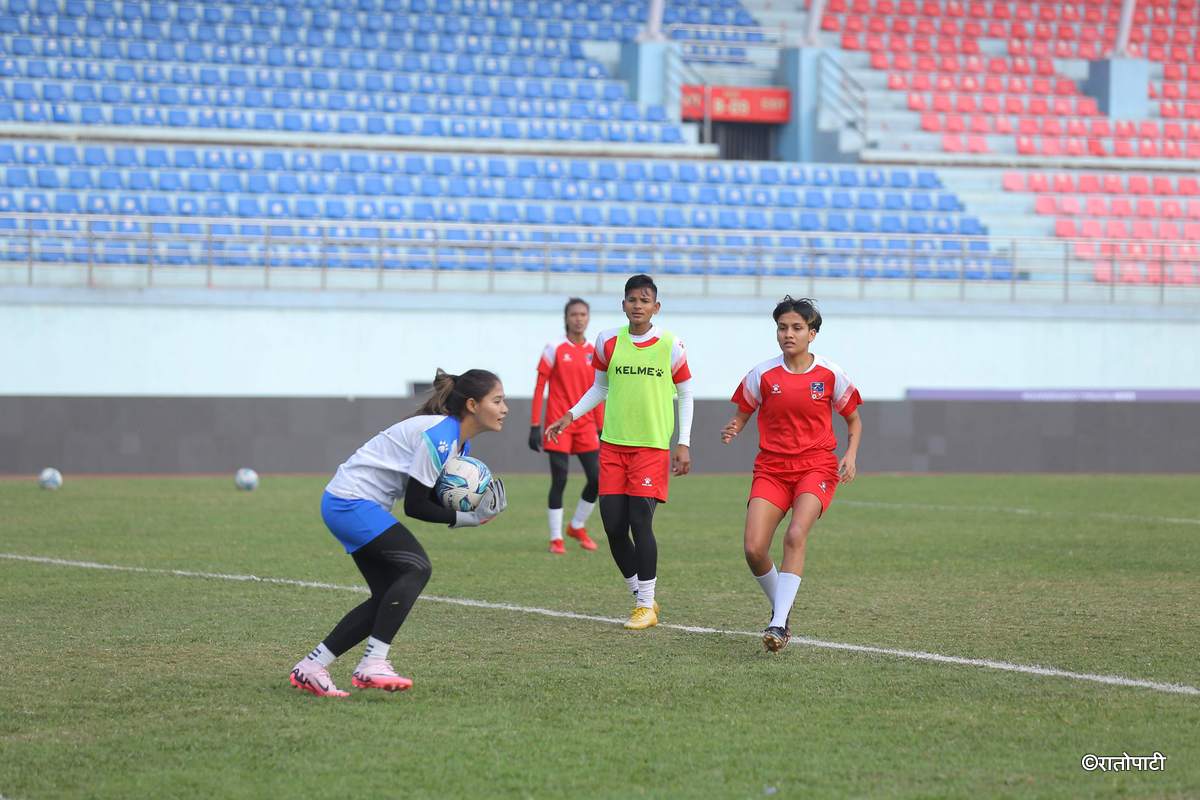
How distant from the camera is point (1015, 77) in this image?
3666 cm

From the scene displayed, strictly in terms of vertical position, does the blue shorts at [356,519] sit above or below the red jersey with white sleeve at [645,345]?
below

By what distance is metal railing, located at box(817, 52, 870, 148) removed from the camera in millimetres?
33906

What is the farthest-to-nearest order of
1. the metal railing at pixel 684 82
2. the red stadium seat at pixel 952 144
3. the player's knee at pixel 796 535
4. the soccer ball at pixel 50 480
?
the red stadium seat at pixel 952 144, the metal railing at pixel 684 82, the soccer ball at pixel 50 480, the player's knee at pixel 796 535

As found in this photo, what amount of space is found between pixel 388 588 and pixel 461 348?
63.0 ft

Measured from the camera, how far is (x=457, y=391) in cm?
700

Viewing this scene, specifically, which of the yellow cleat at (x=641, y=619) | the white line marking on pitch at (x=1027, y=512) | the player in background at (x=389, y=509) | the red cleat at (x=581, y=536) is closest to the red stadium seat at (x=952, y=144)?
the white line marking on pitch at (x=1027, y=512)

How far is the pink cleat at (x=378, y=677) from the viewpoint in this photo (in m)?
7.10

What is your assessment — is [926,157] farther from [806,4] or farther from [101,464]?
[101,464]

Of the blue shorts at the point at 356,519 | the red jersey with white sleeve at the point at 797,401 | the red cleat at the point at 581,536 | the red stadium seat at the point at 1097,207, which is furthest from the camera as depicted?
the red stadium seat at the point at 1097,207

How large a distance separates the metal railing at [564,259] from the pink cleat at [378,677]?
18.2 m

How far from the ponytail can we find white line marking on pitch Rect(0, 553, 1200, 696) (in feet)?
8.28

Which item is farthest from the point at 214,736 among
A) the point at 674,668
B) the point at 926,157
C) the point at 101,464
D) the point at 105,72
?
the point at 926,157

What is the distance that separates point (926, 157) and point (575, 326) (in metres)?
20.9

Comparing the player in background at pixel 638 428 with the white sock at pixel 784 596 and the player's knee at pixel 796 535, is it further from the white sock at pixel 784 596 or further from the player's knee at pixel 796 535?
the white sock at pixel 784 596
